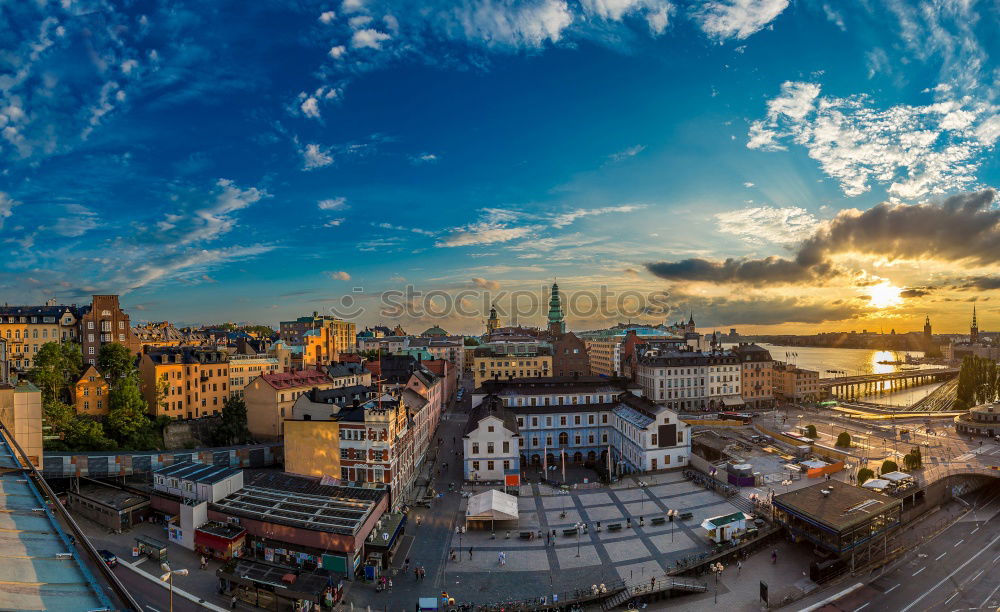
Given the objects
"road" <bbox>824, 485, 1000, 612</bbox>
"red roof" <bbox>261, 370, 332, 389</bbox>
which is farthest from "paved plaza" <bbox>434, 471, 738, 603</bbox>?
"red roof" <bbox>261, 370, 332, 389</bbox>

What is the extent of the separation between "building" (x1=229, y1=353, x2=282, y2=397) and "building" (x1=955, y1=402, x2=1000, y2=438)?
333ft

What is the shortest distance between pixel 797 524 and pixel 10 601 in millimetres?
45546

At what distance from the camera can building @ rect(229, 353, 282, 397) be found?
7394 centimetres

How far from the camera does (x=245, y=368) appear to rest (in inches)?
3004

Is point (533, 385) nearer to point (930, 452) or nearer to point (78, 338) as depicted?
point (930, 452)

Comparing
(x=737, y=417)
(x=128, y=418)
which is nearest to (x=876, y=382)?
(x=737, y=417)

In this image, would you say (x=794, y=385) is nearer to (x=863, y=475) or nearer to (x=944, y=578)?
(x=863, y=475)

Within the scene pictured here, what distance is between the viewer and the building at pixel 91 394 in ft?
193

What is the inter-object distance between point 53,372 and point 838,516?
8098 centimetres

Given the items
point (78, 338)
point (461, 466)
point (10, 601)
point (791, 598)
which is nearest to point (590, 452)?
point (461, 466)

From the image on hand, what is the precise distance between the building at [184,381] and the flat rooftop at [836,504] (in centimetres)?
6974

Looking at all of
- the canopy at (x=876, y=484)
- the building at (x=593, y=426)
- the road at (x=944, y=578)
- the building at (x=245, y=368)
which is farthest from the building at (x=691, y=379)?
the building at (x=245, y=368)

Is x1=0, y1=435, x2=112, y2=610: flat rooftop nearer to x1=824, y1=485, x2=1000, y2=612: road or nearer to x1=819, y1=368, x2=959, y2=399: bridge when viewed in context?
x1=824, y1=485, x2=1000, y2=612: road

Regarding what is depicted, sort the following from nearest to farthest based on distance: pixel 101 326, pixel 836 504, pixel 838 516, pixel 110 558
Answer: pixel 110 558, pixel 838 516, pixel 836 504, pixel 101 326
